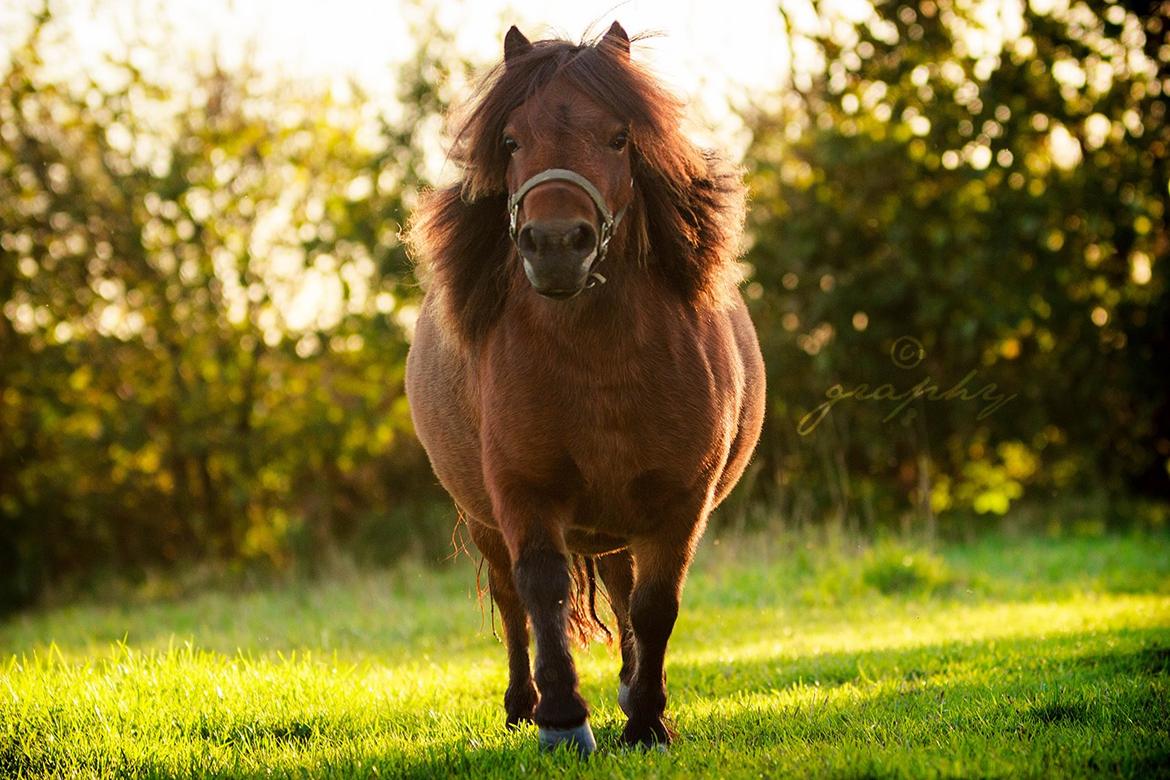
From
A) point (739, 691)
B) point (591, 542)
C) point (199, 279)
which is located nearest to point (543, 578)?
point (591, 542)

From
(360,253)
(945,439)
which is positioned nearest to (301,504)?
(360,253)

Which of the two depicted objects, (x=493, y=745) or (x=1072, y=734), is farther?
(x=493, y=745)

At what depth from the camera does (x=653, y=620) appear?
14.5 ft

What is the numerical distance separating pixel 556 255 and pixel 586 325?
0.56 meters

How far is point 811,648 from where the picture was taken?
21.6ft

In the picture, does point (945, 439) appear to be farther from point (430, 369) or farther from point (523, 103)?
point (523, 103)

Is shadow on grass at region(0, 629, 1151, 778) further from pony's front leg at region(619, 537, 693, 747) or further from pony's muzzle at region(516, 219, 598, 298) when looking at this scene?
pony's muzzle at region(516, 219, 598, 298)

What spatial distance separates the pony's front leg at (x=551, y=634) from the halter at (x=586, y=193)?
95cm

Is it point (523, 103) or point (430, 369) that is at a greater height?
point (523, 103)

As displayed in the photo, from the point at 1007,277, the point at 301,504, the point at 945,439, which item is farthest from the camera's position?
the point at 301,504

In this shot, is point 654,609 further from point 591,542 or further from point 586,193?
point 586,193

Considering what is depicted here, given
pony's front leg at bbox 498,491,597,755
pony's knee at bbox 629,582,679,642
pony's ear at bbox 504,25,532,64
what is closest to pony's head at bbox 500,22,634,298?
pony's ear at bbox 504,25,532,64

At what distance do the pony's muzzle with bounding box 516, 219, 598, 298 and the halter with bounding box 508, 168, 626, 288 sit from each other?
0.14 meters

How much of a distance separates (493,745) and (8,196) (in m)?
13.6
